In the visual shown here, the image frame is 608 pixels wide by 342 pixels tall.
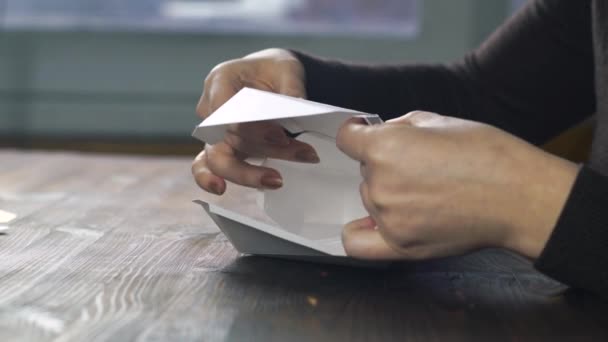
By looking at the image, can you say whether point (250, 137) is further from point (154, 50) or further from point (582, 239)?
point (154, 50)

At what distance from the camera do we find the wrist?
54 centimetres

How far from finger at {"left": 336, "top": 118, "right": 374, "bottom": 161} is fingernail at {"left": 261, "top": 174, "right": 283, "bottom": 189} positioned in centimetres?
14

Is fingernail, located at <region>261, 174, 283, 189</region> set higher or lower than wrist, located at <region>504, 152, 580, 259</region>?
lower

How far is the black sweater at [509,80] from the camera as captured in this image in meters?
1.09

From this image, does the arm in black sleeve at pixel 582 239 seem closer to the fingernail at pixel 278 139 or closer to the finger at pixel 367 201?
the finger at pixel 367 201

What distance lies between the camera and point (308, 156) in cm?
74

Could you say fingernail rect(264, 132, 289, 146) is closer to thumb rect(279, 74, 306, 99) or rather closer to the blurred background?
thumb rect(279, 74, 306, 99)

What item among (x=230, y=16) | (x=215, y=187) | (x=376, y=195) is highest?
(x=376, y=195)

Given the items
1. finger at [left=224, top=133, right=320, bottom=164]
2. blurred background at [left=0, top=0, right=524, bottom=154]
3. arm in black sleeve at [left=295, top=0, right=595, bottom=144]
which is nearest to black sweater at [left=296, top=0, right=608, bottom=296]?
arm in black sleeve at [left=295, top=0, right=595, bottom=144]

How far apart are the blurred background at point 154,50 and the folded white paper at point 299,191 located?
53.0 inches

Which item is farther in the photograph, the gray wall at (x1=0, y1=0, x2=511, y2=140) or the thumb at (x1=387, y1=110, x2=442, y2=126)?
the gray wall at (x1=0, y1=0, x2=511, y2=140)

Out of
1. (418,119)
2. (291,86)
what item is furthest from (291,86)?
(418,119)

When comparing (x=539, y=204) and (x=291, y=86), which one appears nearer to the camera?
(x=539, y=204)

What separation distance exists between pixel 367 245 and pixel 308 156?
7.0 inches
